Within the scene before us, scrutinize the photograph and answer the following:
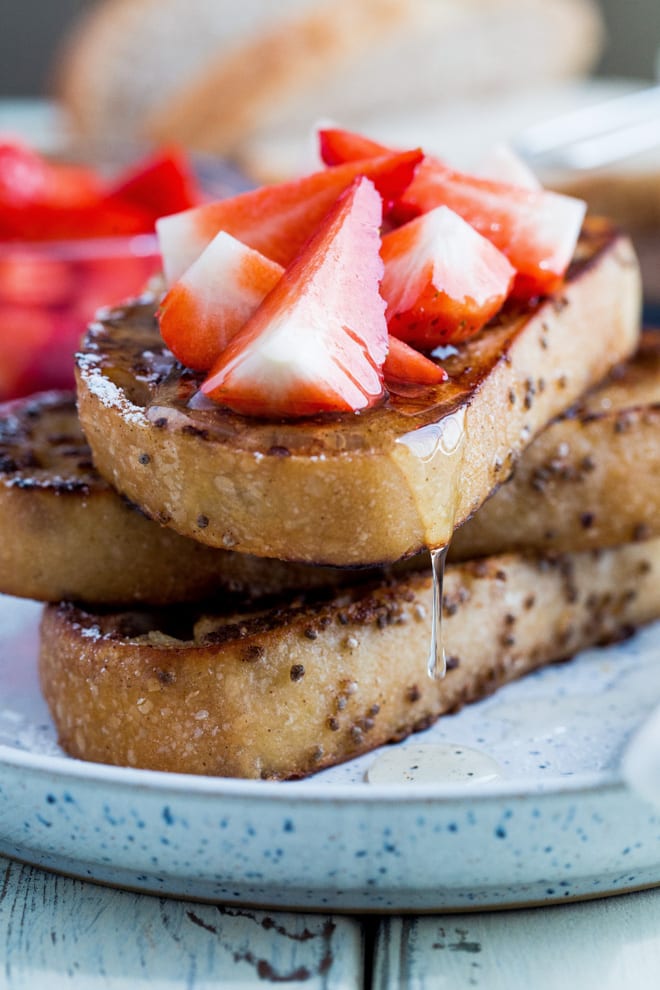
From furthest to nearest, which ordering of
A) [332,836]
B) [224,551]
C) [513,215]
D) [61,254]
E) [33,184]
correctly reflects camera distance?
[33,184]
[61,254]
[513,215]
[224,551]
[332,836]

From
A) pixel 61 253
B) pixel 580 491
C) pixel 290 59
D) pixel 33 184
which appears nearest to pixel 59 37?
pixel 290 59

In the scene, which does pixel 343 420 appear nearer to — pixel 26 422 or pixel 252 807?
pixel 252 807

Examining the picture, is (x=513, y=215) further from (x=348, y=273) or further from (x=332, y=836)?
(x=332, y=836)

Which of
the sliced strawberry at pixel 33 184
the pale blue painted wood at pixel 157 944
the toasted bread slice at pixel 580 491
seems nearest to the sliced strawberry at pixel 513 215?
the toasted bread slice at pixel 580 491

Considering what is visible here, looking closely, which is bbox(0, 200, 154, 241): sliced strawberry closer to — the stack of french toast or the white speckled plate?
the stack of french toast

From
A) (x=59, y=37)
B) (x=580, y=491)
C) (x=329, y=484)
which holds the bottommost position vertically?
(x=59, y=37)

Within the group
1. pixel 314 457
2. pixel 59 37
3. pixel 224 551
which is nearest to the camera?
pixel 314 457

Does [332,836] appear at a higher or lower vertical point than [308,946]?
higher

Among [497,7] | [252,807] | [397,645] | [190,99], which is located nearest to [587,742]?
[397,645]

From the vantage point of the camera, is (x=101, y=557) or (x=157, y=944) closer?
(x=157, y=944)
